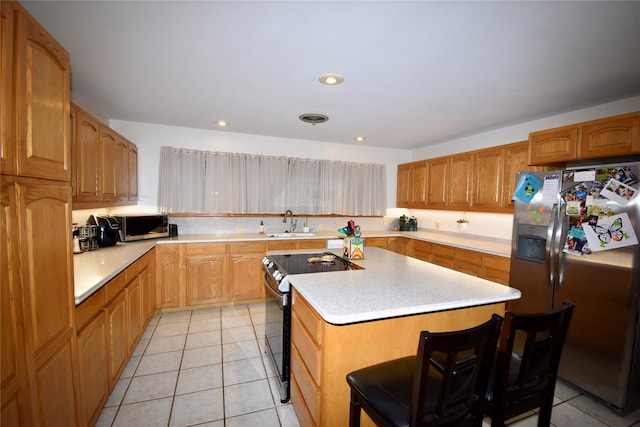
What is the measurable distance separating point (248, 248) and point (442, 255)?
103 inches

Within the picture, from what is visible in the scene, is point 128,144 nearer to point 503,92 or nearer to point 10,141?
point 10,141

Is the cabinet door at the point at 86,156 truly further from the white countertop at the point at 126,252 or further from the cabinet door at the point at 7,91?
the cabinet door at the point at 7,91

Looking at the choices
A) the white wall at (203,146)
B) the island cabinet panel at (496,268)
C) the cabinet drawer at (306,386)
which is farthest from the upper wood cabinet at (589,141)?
the cabinet drawer at (306,386)

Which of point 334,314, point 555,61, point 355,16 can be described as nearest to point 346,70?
point 355,16

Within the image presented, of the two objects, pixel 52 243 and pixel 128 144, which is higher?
pixel 128 144

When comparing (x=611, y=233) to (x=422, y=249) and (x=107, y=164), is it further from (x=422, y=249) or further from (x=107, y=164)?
(x=107, y=164)

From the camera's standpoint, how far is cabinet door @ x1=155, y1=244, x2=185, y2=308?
3.37 m

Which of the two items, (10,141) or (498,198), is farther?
(498,198)

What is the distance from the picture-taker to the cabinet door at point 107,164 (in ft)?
8.48

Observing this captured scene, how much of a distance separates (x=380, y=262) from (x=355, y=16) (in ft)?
5.49

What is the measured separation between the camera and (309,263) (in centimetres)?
A: 222

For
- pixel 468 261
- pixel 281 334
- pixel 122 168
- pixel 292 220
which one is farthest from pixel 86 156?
pixel 468 261

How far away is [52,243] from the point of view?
122cm

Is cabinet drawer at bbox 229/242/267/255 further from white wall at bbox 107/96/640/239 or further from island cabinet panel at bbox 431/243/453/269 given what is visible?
island cabinet panel at bbox 431/243/453/269
